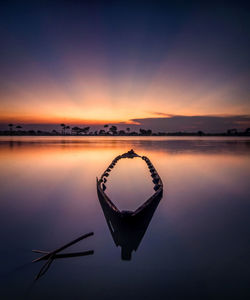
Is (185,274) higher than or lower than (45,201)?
higher

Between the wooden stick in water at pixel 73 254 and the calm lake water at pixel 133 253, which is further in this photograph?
the wooden stick in water at pixel 73 254

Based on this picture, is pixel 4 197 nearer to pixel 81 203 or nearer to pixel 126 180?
pixel 81 203

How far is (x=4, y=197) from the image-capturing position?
9.74m

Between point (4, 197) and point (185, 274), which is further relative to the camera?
point (4, 197)

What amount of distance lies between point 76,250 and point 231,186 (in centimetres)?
1091

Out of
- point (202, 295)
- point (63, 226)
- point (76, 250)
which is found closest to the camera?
point (202, 295)

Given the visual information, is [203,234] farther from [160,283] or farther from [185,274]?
[160,283]

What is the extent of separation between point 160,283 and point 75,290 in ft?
5.58

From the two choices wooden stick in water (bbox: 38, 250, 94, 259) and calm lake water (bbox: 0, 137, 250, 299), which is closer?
calm lake water (bbox: 0, 137, 250, 299)

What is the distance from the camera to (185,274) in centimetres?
419

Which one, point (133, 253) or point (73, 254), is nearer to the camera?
point (73, 254)

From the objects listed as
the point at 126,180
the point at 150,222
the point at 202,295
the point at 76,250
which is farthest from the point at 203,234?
the point at 126,180

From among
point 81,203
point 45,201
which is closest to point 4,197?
point 45,201

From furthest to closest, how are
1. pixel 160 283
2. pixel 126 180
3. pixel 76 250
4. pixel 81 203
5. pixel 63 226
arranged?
pixel 126 180, pixel 81 203, pixel 63 226, pixel 76 250, pixel 160 283
